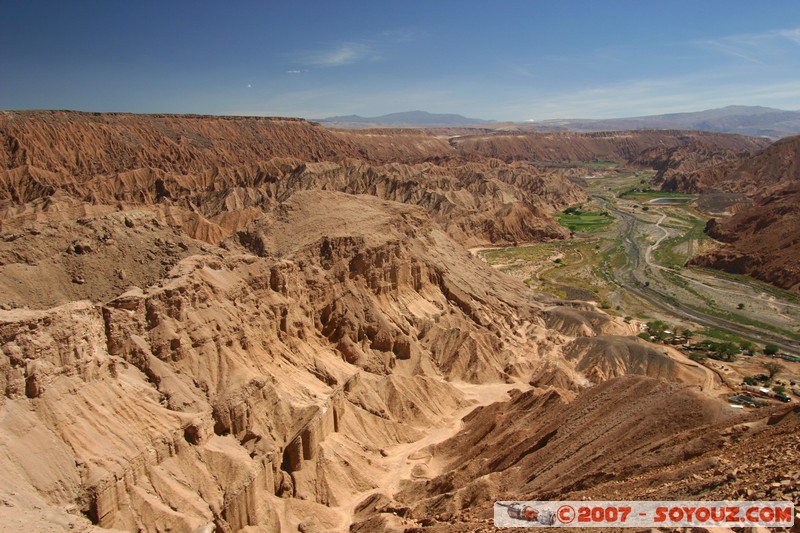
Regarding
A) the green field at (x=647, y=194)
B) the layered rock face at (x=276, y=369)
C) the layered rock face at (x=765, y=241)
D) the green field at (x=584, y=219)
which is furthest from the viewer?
the green field at (x=647, y=194)

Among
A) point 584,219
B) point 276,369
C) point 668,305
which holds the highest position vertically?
point 584,219

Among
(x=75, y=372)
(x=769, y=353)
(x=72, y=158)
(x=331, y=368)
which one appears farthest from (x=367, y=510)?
(x=72, y=158)

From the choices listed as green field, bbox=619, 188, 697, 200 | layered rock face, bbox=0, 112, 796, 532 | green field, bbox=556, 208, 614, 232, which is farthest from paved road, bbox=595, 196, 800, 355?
green field, bbox=619, 188, 697, 200

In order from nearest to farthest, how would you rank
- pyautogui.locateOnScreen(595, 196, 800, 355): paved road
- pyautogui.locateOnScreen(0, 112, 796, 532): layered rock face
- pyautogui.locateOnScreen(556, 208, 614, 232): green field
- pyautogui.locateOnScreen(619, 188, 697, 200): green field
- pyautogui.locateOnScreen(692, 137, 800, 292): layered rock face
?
pyautogui.locateOnScreen(0, 112, 796, 532): layered rock face, pyautogui.locateOnScreen(595, 196, 800, 355): paved road, pyautogui.locateOnScreen(692, 137, 800, 292): layered rock face, pyautogui.locateOnScreen(556, 208, 614, 232): green field, pyautogui.locateOnScreen(619, 188, 697, 200): green field

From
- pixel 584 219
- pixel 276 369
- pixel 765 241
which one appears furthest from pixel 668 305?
pixel 584 219

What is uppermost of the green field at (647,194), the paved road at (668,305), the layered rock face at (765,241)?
the green field at (647,194)

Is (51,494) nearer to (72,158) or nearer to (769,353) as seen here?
(769,353)

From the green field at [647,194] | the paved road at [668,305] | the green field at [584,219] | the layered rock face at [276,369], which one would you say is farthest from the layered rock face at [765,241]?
the layered rock face at [276,369]

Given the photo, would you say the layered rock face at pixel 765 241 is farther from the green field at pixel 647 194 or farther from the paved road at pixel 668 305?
the green field at pixel 647 194

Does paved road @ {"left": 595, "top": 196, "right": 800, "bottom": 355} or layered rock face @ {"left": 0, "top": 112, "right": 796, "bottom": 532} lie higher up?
layered rock face @ {"left": 0, "top": 112, "right": 796, "bottom": 532}

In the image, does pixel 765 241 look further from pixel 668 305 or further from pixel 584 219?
pixel 584 219

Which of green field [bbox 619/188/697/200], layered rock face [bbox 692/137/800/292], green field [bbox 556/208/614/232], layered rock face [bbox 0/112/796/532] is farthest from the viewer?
green field [bbox 619/188/697/200]

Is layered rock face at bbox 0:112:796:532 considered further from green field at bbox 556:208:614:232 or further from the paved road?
green field at bbox 556:208:614:232
